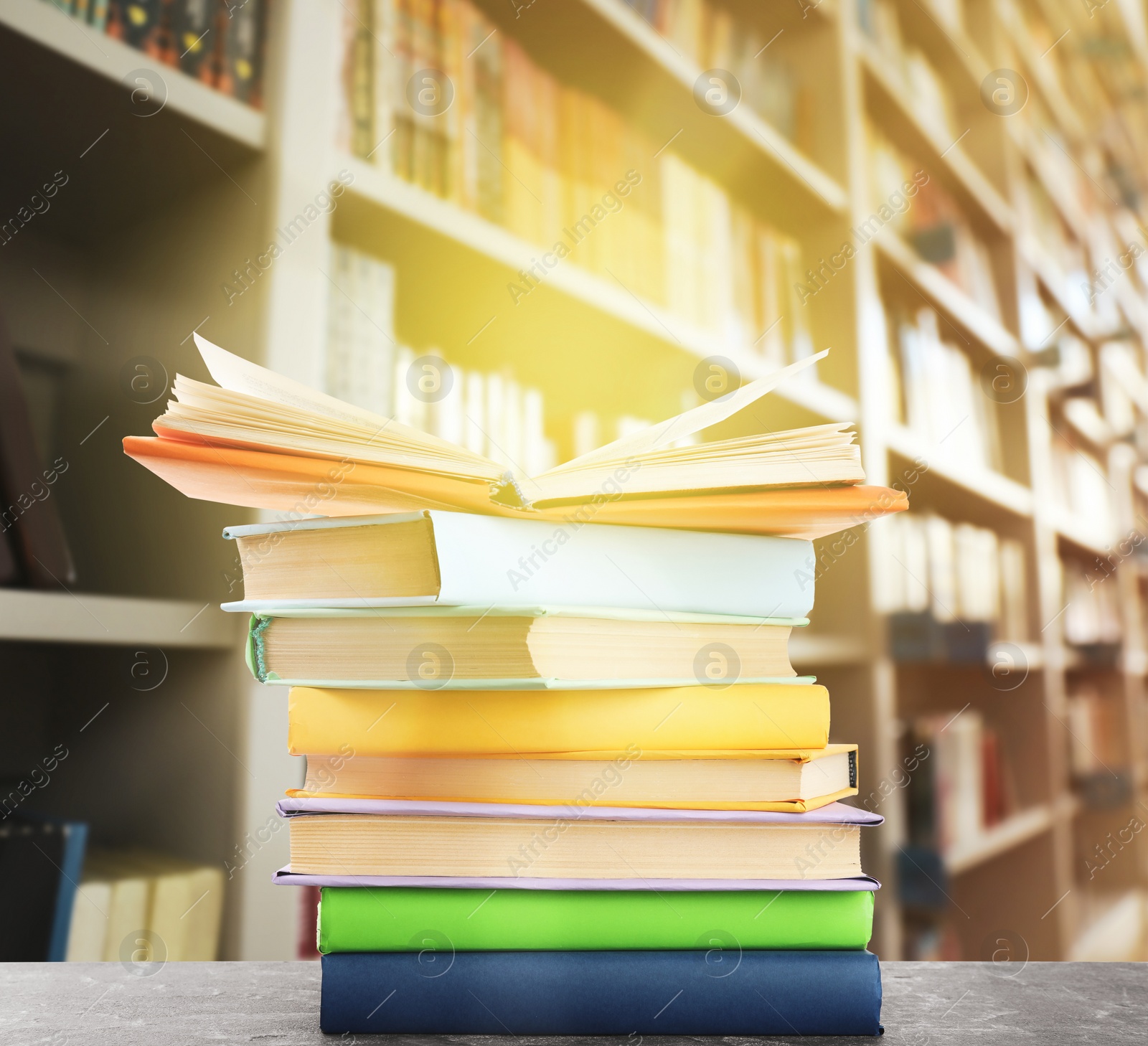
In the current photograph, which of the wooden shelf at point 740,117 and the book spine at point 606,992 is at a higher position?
the wooden shelf at point 740,117

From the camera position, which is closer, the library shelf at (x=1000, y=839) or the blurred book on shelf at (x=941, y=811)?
the blurred book on shelf at (x=941, y=811)

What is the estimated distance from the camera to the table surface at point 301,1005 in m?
0.35

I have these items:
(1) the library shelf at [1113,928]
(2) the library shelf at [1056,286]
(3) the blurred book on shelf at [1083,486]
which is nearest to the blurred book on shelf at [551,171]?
(2) the library shelf at [1056,286]

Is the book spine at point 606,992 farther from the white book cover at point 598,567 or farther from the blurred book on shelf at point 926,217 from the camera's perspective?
the blurred book on shelf at point 926,217

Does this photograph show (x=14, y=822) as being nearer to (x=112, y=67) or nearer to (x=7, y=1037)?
(x=7, y=1037)

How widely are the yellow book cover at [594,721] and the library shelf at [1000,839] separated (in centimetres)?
155

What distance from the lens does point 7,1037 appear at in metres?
0.36

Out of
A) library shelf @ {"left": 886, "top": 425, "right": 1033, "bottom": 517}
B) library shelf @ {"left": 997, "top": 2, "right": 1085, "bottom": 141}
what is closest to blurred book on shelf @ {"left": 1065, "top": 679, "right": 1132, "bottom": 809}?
library shelf @ {"left": 886, "top": 425, "right": 1033, "bottom": 517}

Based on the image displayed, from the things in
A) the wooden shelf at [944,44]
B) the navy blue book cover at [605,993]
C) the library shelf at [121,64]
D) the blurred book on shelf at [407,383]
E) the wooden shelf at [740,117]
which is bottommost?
the navy blue book cover at [605,993]

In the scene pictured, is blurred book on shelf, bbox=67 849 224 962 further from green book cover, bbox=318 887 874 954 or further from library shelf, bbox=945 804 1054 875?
library shelf, bbox=945 804 1054 875

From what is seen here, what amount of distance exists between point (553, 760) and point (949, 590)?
1791 mm

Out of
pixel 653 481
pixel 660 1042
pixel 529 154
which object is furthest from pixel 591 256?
pixel 660 1042

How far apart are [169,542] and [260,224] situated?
1.06 feet

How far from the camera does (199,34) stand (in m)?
0.83
